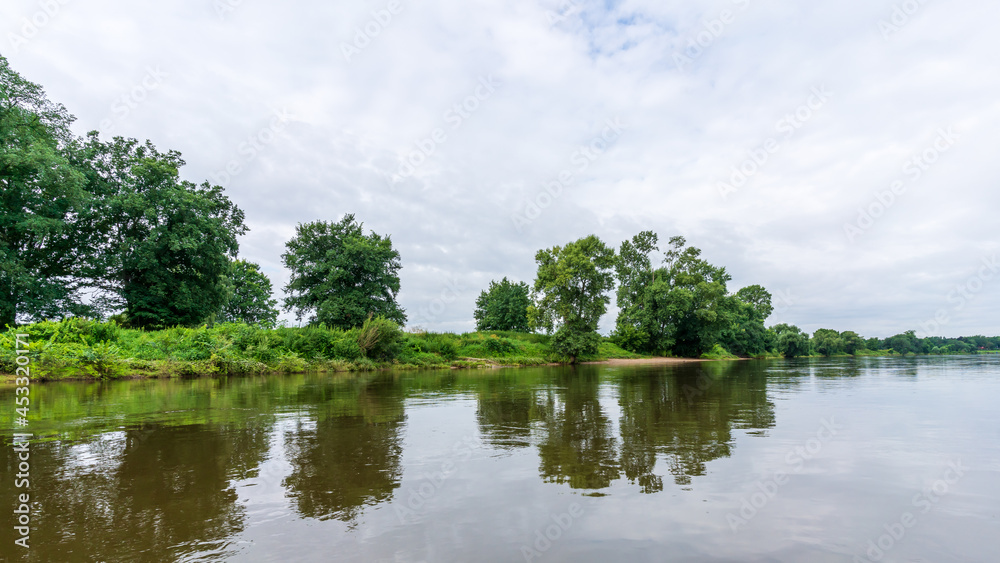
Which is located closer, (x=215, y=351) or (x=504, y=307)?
(x=215, y=351)

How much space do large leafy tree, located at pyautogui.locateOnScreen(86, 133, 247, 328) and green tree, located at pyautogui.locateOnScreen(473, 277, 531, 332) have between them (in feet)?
124

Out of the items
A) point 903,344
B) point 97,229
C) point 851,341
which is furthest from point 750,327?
point 97,229

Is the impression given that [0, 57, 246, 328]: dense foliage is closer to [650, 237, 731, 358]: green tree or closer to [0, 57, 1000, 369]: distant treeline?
[0, 57, 1000, 369]: distant treeline

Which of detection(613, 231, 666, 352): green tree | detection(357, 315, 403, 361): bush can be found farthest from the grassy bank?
detection(613, 231, 666, 352): green tree

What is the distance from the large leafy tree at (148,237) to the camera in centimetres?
2272

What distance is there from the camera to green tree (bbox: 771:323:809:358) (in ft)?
247

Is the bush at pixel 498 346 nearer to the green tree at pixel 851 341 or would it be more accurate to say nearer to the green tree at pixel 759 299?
the green tree at pixel 759 299

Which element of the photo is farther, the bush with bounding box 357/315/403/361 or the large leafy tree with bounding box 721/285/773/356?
the large leafy tree with bounding box 721/285/773/356

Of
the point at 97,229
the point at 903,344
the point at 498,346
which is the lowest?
the point at 903,344

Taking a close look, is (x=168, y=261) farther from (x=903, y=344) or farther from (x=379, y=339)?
(x=903, y=344)

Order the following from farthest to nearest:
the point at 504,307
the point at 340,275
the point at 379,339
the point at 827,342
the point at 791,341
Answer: the point at 827,342
the point at 791,341
the point at 504,307
the point at 340,275
the point at 379,339

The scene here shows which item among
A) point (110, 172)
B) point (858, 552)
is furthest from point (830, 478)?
point (110, 172)

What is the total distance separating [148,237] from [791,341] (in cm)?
8678

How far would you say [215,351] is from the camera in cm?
1759
